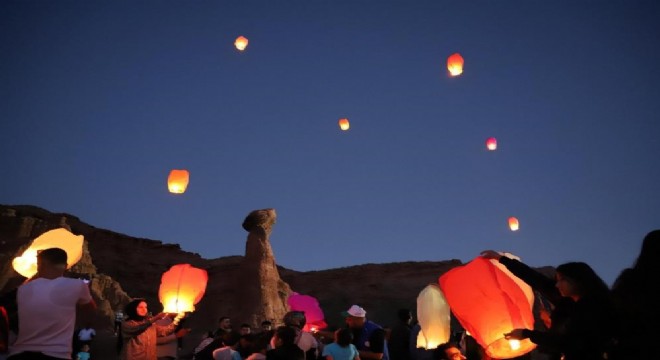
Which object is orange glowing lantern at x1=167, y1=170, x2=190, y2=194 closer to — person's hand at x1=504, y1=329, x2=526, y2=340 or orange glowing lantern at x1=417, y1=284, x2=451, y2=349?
orange glowing lantern at x1=417, y1=284, x2=451, y2=349

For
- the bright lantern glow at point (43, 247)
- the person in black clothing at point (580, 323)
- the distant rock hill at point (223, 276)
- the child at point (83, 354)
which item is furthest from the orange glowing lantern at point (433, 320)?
the distant rock hill at point (223, 276)

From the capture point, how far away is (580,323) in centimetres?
319

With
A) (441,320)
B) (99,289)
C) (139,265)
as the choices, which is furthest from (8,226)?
(441,320)

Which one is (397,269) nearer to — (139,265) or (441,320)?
(139,265)

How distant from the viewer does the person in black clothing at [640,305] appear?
2699 mm

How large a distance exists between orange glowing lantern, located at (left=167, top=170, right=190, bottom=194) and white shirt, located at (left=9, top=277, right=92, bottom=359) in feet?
24.0

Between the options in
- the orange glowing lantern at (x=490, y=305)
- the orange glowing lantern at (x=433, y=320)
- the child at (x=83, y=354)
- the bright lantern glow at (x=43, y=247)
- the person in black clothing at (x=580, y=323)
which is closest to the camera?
the person in black clothing at (x=580, y=323)

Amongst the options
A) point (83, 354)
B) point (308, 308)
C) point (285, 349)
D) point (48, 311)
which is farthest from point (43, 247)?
point (83, 354)

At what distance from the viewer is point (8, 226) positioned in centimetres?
2084

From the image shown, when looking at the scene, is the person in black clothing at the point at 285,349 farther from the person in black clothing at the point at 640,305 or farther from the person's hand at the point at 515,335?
the person in black clothing at the point at 640,305

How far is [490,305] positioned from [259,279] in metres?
16.6

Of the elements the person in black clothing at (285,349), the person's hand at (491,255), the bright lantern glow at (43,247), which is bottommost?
the person in black clothing at (285,349)

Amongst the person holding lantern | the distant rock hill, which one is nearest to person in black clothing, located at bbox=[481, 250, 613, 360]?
the person holding lantern

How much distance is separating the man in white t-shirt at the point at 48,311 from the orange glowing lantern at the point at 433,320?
502 cm
